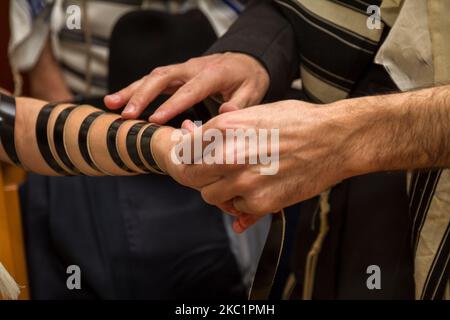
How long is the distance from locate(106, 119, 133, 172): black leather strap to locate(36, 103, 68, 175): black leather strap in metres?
0.08

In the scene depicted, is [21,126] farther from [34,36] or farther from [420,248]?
[34,36]

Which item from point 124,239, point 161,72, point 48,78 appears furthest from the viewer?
point 48,78

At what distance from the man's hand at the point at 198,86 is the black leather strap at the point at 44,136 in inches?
2.9

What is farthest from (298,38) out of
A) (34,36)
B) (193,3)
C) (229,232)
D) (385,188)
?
(34,36)

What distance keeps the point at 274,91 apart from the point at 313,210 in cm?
21

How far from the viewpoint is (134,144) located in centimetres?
72

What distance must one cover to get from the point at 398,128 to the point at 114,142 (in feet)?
1.05

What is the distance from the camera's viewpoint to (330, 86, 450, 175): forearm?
2.13ft

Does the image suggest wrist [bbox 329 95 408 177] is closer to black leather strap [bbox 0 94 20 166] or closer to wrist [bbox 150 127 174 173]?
wrist [bbox 150 127 174 173]

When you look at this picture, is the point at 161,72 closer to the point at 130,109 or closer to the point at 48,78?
the point at 130,109

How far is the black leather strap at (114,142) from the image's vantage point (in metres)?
0.73

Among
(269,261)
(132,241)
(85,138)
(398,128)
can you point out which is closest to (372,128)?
(398,128)

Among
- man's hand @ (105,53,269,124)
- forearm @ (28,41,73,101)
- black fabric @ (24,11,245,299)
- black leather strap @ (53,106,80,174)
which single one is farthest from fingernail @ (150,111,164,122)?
forearm @ (28,41,73,101)
